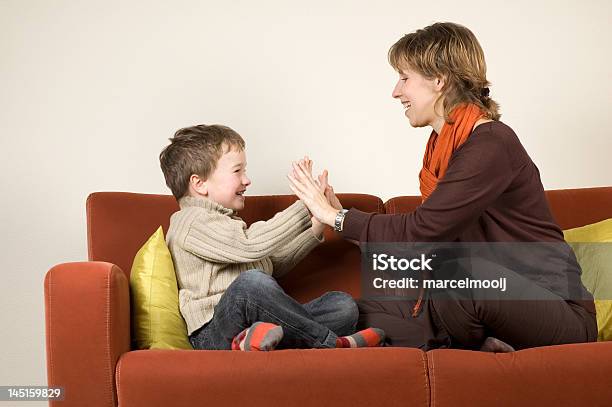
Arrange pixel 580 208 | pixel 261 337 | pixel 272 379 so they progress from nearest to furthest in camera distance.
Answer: pixel 272 379
pixel 261 337
pixel 580 208

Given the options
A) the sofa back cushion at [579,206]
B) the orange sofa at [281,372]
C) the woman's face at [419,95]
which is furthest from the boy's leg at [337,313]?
the woman's face at [419,95]

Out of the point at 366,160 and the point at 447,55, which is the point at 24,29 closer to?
the point at 366,160

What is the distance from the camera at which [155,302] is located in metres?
2.55

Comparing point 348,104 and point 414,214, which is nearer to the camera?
point 414,214

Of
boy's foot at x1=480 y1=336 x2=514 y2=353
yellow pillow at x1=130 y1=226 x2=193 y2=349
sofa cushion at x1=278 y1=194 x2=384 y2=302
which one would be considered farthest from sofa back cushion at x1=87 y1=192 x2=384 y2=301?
boy's foot at x1=480 y1=336 x2=514 y2=353

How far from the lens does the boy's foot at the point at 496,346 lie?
7.72 ft

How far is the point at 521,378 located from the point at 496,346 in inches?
5.1

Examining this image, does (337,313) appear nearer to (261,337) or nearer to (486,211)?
(261,337)

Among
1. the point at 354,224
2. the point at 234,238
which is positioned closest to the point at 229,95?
the point at 234,238

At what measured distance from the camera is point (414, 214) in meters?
2.52

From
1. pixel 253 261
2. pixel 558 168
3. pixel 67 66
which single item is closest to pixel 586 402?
pixel 253 261

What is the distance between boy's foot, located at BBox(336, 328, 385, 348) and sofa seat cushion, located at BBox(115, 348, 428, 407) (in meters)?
0.23

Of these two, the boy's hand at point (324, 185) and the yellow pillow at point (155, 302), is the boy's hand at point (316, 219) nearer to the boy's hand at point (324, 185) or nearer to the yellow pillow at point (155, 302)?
the boy's hand at point (324, 185)

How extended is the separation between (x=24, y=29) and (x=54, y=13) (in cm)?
13
